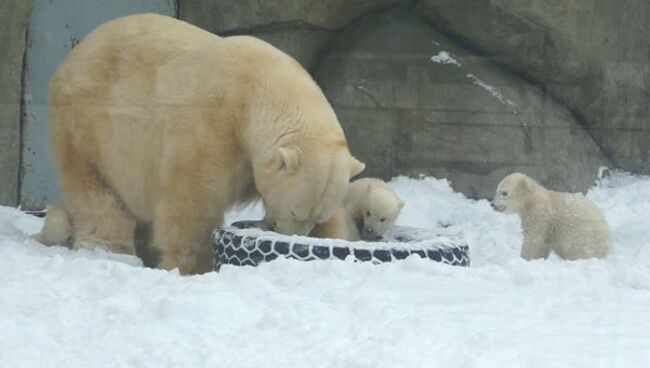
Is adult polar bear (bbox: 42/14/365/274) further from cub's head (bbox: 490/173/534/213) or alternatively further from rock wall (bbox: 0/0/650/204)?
rock wall (bbox: 0/0/650/204)

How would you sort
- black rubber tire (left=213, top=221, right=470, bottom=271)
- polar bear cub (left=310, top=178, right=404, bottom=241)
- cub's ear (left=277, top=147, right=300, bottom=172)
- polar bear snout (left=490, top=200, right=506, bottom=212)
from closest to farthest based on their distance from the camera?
black rubber tire (left=213, top=221, right=470, bottom=271) → cub's ear (left=277, top=147, right=300, bottom=172) → polar bear cub (left=310, top=178, right=404, bottom=241) → polar bear snout (left=490, top=200, right=506, bottom=212)

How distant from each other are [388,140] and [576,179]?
1.00 meters

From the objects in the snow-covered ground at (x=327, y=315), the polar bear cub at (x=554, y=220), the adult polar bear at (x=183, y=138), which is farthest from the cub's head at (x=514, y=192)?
the snow-covered ground at (x=327, y=315)

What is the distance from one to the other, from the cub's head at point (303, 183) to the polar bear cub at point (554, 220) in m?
0.93

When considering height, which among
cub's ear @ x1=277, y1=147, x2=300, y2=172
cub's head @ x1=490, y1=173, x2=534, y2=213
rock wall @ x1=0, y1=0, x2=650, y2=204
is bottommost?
cub's head @ x1=490, y1=173, x2=534, y2=213

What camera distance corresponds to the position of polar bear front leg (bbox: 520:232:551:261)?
14.8 ft

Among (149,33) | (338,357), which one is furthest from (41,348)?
(149,33)

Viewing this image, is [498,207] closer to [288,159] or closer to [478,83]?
[478,83]

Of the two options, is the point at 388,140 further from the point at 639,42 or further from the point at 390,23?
the point at 639,42

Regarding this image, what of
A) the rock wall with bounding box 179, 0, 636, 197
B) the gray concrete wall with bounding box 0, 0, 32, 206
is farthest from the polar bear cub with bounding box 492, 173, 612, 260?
the gray concrete wall with bounding box 0, 0, 32, 206

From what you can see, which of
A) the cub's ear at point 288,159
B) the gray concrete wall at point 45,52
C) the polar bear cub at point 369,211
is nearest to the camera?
the cub's ear at point 288,159

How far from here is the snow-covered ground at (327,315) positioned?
2.24m

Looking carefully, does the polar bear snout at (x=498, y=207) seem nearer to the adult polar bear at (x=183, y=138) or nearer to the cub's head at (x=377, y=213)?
the cub's head at (x=377, y=213)

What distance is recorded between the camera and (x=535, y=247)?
454 centimetres
